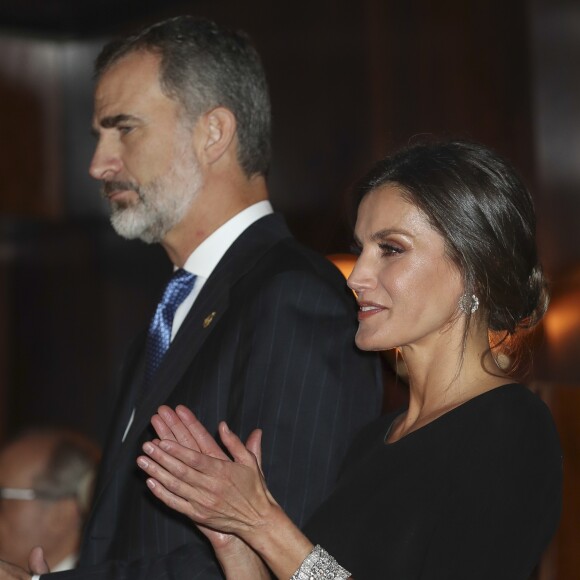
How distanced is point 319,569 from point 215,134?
3.67 feet

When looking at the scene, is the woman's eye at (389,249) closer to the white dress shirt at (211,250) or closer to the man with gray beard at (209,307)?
the man with gray beard at (209,307)

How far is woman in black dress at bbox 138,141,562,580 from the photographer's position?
1629mm

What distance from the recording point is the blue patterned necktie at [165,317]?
2.38 m

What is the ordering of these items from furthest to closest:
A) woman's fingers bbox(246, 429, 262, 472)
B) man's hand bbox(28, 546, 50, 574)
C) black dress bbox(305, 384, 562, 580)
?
man's hand bbox(28, 546, 50, 574) → woman's fingers bbox(246, 429, 262, 472) → black dress bbox(305, 384, 562, 580)

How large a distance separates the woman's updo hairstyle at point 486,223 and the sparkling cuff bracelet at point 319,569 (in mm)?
493

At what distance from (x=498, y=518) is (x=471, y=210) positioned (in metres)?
0.51

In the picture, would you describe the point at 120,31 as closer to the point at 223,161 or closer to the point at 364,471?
the point at 223,161

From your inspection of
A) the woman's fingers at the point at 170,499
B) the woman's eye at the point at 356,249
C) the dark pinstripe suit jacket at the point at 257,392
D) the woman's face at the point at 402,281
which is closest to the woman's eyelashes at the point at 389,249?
the woman's face at the point at 402,281

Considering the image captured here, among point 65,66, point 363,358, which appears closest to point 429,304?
point 363,358

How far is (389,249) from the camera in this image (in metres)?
1.90

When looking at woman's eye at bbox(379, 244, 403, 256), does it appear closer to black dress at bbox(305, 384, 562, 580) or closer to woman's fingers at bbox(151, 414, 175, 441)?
black dress at bbox(305, 384, 562, 580)

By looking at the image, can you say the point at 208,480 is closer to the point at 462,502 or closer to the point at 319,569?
the point at 319,569

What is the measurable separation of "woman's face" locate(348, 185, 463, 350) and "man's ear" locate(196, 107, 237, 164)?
24.5 inches

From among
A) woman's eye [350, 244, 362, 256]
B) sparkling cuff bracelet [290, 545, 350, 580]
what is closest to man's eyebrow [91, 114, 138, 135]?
woman's eye [350, 244, 362, 256]
